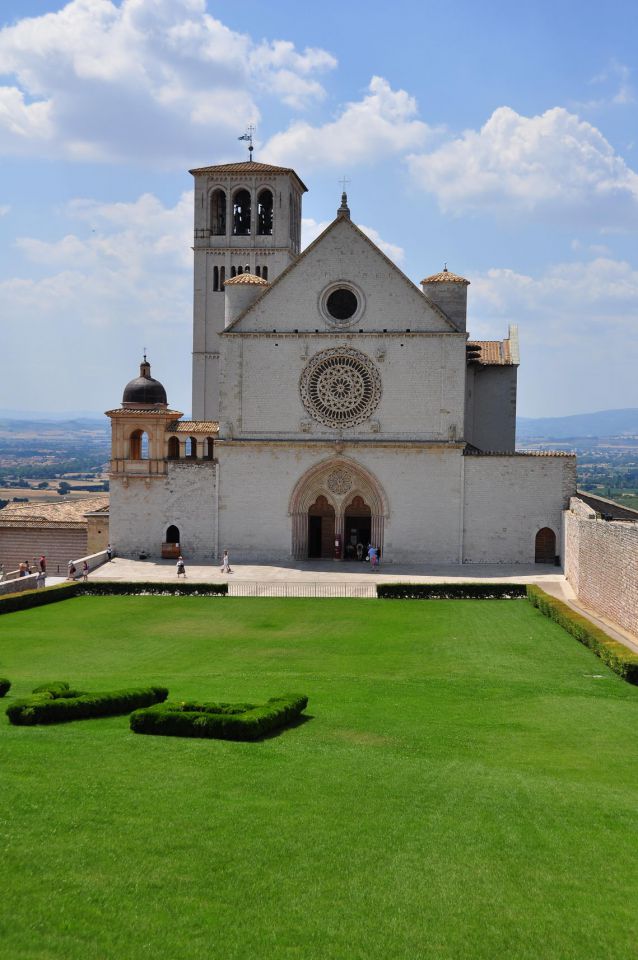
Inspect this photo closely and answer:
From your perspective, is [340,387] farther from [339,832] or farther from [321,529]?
[339,832]

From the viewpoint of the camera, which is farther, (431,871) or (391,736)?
(391,736)

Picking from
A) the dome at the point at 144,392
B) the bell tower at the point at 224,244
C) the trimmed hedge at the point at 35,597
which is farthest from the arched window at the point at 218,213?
the trimmed hedge at the point at 35,597

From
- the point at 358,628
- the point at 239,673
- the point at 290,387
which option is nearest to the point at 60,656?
the point at 239,673

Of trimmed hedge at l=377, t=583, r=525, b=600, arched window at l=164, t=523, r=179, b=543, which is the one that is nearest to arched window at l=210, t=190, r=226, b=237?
arched window at l=164, t=523, r=179, b=543

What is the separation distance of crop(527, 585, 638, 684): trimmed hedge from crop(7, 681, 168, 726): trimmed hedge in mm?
9293

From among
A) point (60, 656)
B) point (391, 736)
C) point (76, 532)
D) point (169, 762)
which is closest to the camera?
point (169, 762)

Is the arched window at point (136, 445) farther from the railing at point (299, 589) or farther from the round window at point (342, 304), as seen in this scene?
the railing at point (299, 589)

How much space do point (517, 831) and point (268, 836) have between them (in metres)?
2.59

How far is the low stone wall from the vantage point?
26438mm

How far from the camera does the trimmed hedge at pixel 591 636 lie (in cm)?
2133

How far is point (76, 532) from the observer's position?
52.4m

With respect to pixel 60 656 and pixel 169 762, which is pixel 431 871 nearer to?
pixel 169 762

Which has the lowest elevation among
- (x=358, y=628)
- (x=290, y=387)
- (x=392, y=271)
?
(x=358, y=628)

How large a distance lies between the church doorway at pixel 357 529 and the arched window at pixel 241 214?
20.2 meters
